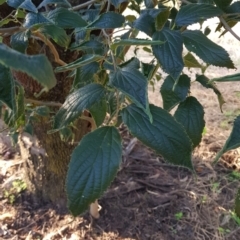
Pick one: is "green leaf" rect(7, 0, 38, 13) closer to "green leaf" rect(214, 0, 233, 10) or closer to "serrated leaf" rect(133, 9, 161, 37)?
"serrated leaf" rect(133, 9, 161, 37)

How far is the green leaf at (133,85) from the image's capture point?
437 millimetres

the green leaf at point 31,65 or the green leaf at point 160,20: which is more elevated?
the green leaf at point 31,65

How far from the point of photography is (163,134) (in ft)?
1.52

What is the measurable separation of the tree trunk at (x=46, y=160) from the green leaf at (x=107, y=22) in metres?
0.69

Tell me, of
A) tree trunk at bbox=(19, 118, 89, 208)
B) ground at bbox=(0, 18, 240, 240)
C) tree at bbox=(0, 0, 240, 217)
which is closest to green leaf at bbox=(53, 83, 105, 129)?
tree at bbox=(0, 0, 240, 217)

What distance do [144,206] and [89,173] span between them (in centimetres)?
105

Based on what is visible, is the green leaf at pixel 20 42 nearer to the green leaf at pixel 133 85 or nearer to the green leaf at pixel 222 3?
the green leaf at pixel 133 85

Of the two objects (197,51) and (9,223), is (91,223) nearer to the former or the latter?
(9,223)

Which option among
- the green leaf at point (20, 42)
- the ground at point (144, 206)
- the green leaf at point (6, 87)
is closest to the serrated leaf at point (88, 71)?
the green leaf at point (20, 42)

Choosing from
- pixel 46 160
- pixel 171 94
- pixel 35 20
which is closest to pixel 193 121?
pixel 171 94

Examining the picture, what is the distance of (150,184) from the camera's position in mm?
1560

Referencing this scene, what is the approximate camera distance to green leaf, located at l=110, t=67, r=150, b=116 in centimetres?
44

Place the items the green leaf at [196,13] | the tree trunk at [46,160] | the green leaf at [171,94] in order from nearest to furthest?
the green leaf at [196,13]
the green leaf at [171,94]
the tree trunk at [46,160]

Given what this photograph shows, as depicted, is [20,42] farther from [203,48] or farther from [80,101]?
[203,48]
